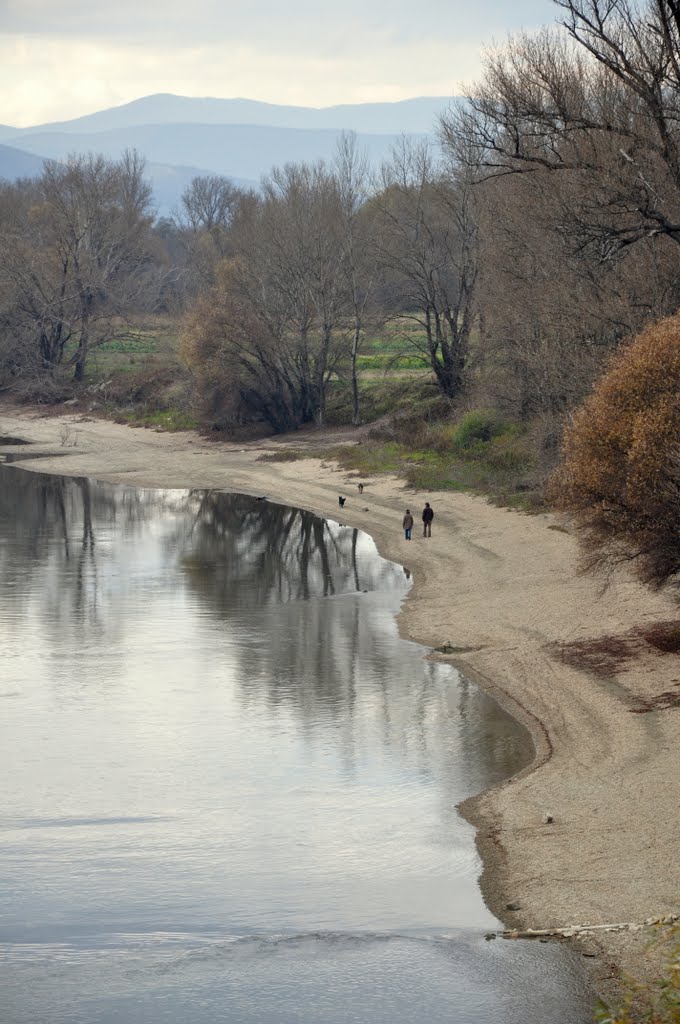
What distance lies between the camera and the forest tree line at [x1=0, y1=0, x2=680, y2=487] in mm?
36125

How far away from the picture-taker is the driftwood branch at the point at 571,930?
15.2 metres

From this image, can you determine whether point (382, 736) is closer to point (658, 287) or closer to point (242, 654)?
point (242, 654)

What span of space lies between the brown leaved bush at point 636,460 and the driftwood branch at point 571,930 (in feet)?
33.1

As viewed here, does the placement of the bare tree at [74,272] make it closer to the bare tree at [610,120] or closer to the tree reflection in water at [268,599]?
the tree reflection in water at [268,599]

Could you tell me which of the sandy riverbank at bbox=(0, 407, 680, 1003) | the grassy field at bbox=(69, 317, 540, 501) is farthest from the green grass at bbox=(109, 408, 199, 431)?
the sandy riverbank at bbox=(0, 407, 680, 1003)

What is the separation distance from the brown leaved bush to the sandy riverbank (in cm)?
291

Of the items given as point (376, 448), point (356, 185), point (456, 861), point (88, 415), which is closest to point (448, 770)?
point (456, 861)

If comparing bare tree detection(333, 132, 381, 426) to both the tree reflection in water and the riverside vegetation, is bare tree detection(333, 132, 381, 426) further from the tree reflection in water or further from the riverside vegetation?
the tree reflection in water

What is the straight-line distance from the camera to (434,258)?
63281 millimetres

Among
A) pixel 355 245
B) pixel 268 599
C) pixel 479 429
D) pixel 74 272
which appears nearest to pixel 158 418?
pixel 355 245

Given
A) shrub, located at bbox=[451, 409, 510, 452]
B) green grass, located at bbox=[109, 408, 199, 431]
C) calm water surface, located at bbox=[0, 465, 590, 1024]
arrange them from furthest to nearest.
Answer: green grass, located at bbox=[109, 408, 199, 431], shrub, located at bbox=[451, 409, 510, 452], calm water surface, located at bbox=[0, 465, 590, 1024]

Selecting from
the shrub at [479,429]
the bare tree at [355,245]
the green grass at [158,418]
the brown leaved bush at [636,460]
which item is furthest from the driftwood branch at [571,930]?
the green grass at [158,418]

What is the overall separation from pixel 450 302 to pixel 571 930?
5241cm

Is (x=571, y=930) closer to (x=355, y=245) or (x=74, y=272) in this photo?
(x=355, y=245)
